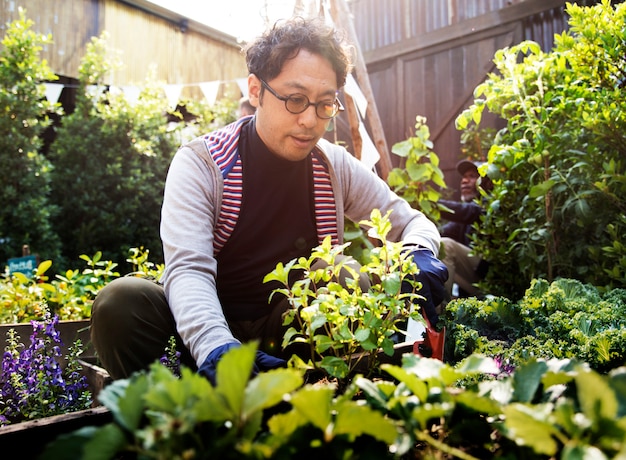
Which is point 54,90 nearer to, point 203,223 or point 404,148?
point 404,148

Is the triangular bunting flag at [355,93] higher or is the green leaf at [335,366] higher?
the triangular bunting flag at [355,93]

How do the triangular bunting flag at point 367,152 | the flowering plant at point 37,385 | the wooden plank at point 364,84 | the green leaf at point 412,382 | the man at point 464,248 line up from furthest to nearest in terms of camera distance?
the man at point 464,248 < the wooden plank at point 364,84 < the triangular bunting flag at point 367,152 < the flowering plant at point 37,385 < the green leaf at point 412,382

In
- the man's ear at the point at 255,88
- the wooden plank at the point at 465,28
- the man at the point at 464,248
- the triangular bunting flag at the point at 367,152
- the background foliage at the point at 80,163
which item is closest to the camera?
the man's ear at the point at 255,88

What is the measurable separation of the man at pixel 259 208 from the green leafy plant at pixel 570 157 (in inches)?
32.6

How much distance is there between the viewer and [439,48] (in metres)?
6.30

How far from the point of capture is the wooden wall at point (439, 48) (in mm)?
5547

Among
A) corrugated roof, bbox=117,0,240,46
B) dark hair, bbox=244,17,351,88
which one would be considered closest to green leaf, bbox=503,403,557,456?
dark hair, bbox=244,17,351,88

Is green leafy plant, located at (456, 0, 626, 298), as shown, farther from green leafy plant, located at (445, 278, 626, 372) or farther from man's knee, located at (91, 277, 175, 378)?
man's knee, located at (91, 277, 175, 378)

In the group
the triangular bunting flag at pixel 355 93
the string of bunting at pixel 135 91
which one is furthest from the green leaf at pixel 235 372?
the string of bunting at pixel 135 91

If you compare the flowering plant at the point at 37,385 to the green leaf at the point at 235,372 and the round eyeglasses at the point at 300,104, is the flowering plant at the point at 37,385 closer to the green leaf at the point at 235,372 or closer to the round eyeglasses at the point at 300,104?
the round eyeglasses at the point at 300,104

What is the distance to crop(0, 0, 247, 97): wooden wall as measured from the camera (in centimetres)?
760

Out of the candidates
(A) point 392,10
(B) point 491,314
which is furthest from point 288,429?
(A) point 392,10

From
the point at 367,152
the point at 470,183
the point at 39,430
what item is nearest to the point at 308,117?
the point at 39,430

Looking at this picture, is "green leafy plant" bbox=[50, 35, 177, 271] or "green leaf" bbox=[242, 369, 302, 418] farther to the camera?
"green leafy plant" bbox=[50, 35, 177, 271]
